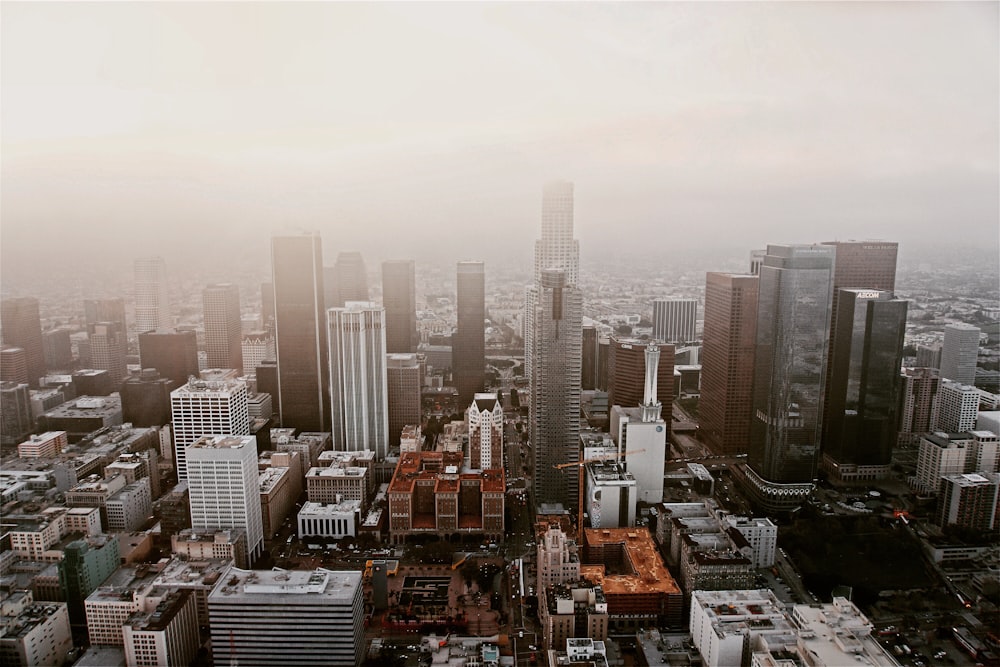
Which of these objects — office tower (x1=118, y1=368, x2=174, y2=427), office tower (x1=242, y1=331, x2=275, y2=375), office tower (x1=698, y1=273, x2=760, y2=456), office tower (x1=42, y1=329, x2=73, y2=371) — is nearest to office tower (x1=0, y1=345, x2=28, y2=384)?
office tower (x1=42, y1=329, x2=73, y2=371)

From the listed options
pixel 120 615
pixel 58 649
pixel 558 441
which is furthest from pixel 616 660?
pixel 58 649

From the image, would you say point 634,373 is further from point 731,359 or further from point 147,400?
point 147,400

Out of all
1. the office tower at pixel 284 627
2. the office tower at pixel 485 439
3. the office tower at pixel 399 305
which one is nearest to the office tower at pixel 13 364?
the office tower at pixel 399 305

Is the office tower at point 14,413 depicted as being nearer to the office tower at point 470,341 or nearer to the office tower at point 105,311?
the office tower at point 105,311

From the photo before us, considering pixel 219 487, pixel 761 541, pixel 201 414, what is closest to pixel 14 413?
pixel 201 414

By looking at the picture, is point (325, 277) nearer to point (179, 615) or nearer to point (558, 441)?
point (558, 441)

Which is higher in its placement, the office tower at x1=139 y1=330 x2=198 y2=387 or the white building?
the office tower at x1=139 y1=330 x2=198 y2=387

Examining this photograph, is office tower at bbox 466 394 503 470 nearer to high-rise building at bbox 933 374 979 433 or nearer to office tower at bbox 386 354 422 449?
office tower at bbox 386 354 422 449

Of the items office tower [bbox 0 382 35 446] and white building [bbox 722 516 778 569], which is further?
office tower [bbox 0 382 35 446]
